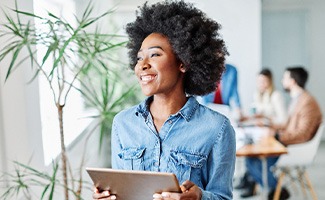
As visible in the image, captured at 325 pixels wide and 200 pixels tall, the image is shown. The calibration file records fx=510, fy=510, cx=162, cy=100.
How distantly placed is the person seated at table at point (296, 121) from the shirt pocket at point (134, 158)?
8.52 ft

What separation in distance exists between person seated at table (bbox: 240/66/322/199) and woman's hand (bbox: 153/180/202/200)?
270 centimetres

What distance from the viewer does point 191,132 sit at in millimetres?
1392

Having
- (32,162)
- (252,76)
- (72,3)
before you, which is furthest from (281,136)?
(32,162)

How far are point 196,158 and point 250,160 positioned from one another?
2.76 meters

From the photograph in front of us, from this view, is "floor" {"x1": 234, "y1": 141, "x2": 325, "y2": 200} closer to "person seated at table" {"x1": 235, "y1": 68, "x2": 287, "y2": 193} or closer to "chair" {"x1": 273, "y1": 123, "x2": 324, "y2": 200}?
"person seated at table" {"x1": 235, "y1": 68, "x2": 287, "y2": 193}

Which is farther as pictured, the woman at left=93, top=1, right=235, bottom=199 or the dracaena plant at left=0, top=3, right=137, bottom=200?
the dracaena plant at left=0, top=3, right=137, bottom=200

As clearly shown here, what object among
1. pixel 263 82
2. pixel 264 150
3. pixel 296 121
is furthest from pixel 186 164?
pixel 263 82

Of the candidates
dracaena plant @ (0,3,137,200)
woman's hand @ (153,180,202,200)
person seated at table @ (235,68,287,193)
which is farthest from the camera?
person seated at table @ (235,68,287,193)

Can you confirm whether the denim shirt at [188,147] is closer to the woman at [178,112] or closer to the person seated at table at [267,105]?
the woman at [178,112]

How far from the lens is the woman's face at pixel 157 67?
1.34m

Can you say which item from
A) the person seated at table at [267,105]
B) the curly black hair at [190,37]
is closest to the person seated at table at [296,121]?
the person seated at table at [267,105]

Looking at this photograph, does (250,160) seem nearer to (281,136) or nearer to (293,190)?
(281,136)

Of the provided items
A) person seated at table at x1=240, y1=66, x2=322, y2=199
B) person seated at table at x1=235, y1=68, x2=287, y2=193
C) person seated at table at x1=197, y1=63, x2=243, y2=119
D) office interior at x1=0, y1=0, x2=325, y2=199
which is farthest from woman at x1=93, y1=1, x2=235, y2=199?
person seated at table at x1=235, y1=68, x2=287, y2=193

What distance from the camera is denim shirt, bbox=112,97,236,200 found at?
136cm
